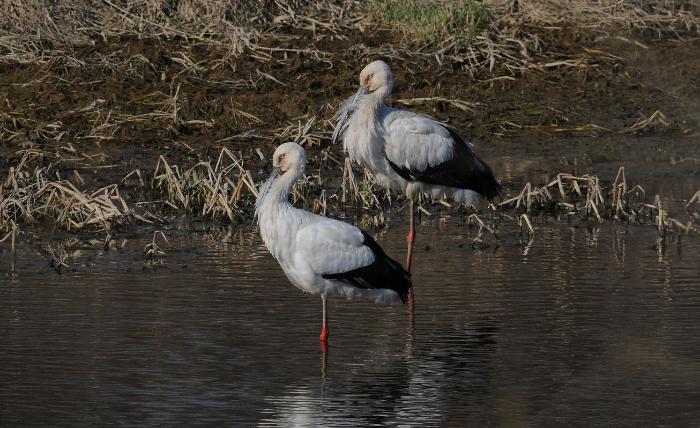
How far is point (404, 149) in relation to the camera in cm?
1219

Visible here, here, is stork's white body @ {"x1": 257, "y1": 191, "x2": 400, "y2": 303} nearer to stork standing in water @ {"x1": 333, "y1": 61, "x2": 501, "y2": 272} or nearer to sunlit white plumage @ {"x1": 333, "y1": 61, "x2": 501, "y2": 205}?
stork standing in water @ {"x1": 333, "y1": 61, "x2": 501, "y2": 272}

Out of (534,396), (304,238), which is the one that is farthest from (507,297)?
(534,396)

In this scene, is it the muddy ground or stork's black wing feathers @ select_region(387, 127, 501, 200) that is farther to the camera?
the muddy ground

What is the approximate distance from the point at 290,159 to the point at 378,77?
2681mm

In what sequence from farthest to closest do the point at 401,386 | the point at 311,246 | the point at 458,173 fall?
the point at 458,173
the point at 311,246
the point at 401,386

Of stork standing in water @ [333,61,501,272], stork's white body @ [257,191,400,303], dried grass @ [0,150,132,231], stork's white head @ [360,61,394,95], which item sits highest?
stork's white head @ [360,61,394,95]

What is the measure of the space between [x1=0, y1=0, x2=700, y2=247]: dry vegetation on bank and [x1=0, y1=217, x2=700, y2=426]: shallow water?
3.68 feet

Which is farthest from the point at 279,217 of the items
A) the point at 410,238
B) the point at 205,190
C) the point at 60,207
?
the point at 205,190

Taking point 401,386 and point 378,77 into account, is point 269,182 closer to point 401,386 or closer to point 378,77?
point 401,386

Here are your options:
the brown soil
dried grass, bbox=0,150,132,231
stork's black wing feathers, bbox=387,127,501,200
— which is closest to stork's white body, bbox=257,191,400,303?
stork's black wing feathers, bbox=387,127,501,200

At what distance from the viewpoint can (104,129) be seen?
1548 centimetres

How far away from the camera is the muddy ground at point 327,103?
599 inches

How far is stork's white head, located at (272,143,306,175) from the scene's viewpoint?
9.35 meters

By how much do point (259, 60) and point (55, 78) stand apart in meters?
2.27
